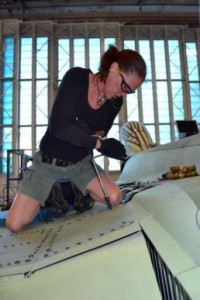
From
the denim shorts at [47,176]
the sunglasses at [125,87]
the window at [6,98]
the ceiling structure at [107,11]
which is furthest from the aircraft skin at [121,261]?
the ceiling structure at [107,11]

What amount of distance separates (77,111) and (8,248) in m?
0.74

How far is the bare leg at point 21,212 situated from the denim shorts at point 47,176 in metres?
0.03

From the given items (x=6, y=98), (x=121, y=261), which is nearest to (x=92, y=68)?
(x=6, y=98)

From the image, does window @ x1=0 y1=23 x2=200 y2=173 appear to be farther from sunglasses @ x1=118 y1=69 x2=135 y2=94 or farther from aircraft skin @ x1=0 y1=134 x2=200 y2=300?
aircraft skin @ x1=0 y1=134 x2=200 y2=300

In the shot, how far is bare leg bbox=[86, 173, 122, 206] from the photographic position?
178cm

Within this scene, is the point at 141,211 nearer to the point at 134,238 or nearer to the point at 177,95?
Result: the point at 134,238

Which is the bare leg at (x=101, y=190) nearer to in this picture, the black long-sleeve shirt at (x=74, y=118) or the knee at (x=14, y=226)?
the black long-sleeve shirt at (x=74, y=118)

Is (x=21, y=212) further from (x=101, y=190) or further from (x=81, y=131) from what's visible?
(x=81, y=131)

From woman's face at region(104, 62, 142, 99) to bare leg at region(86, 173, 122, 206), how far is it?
598 millimetres

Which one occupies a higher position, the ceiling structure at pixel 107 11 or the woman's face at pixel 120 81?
the ceiling structure at pixel 107 11

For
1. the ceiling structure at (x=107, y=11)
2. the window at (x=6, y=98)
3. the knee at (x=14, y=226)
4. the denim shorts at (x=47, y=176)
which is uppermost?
the ceiling structure at (x=107, y=11)

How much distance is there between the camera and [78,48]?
940cm

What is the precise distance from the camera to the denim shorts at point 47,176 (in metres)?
1.74

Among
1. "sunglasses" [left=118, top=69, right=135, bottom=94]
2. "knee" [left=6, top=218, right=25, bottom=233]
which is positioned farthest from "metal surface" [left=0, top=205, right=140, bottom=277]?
"sunglasses" [left=118, top=69, right=135, bottom=94]
